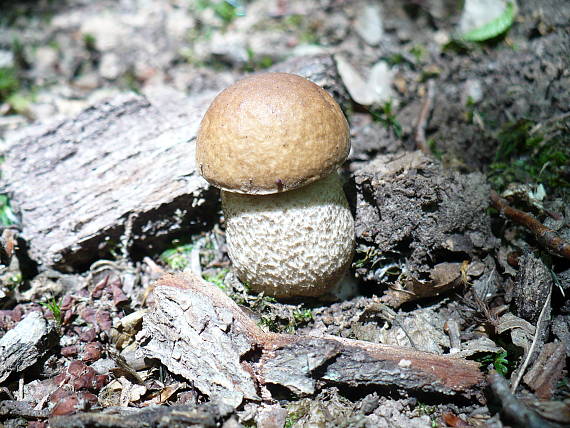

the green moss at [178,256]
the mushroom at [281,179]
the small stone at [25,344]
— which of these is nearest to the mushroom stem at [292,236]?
the mushroom at [281,179]

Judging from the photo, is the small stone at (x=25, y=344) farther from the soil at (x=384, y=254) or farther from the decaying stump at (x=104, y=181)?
the decaying stump at (x=104, y=181)

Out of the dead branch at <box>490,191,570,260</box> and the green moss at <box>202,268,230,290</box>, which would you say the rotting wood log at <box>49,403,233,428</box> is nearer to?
the green moss at <box>202,268,230,290</box>

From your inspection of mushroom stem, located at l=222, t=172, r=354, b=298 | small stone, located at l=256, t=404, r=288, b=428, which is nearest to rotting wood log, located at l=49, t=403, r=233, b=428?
small stone, located at l=256, t=404, r=288, b=428

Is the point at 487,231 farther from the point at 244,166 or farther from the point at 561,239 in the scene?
the point at 244,166

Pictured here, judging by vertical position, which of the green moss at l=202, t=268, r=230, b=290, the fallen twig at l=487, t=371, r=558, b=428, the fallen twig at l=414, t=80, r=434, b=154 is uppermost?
the fallen twig at l=414, t=80, r=434, b=154

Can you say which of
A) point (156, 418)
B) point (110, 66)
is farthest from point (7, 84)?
point (156, 418)

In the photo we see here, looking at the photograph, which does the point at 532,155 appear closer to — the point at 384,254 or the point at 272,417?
the point at 384,254

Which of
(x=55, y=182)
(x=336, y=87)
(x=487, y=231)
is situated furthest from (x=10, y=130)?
(x=487, y=231)
